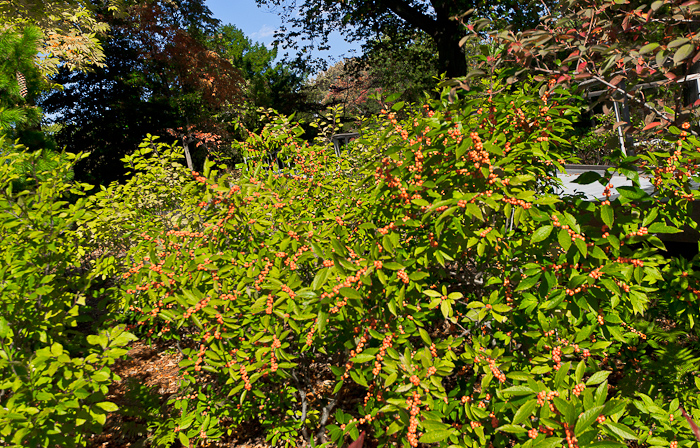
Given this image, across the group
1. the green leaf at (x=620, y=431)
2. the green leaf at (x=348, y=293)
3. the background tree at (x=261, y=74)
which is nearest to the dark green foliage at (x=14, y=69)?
the green leaf at (x=348, y=293)

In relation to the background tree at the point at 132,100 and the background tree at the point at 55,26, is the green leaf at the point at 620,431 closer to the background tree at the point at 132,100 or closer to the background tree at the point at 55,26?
the background tree at the point at 55,26

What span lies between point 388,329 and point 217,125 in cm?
1747

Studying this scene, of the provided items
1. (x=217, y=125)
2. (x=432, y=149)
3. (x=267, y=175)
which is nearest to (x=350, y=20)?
(x=217, y=125)

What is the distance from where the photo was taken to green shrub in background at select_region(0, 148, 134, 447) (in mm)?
1631

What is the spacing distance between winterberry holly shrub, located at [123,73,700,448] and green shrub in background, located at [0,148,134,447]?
14.6 inches

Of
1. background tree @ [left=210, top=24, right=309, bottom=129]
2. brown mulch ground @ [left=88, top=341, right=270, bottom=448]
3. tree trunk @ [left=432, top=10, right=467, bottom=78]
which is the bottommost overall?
brown mulch ground @ [left=88, top=341, right=270, bottom=448]

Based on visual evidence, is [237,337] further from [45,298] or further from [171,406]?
[171,406]

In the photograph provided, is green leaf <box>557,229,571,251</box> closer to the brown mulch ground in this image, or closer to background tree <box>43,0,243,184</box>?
the brown mulch ground

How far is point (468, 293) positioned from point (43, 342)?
2.54 meters

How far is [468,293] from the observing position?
2.60m

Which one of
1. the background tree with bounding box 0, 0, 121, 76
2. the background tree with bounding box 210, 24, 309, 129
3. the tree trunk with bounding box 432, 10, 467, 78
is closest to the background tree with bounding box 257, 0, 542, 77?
the tree trunk with bounding box 432, 10, 467, 78

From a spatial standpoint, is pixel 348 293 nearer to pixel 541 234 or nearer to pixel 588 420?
pixel 541 234

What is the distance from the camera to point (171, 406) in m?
3.17

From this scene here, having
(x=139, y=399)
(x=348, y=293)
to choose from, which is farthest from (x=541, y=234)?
(x=139, y=399)
